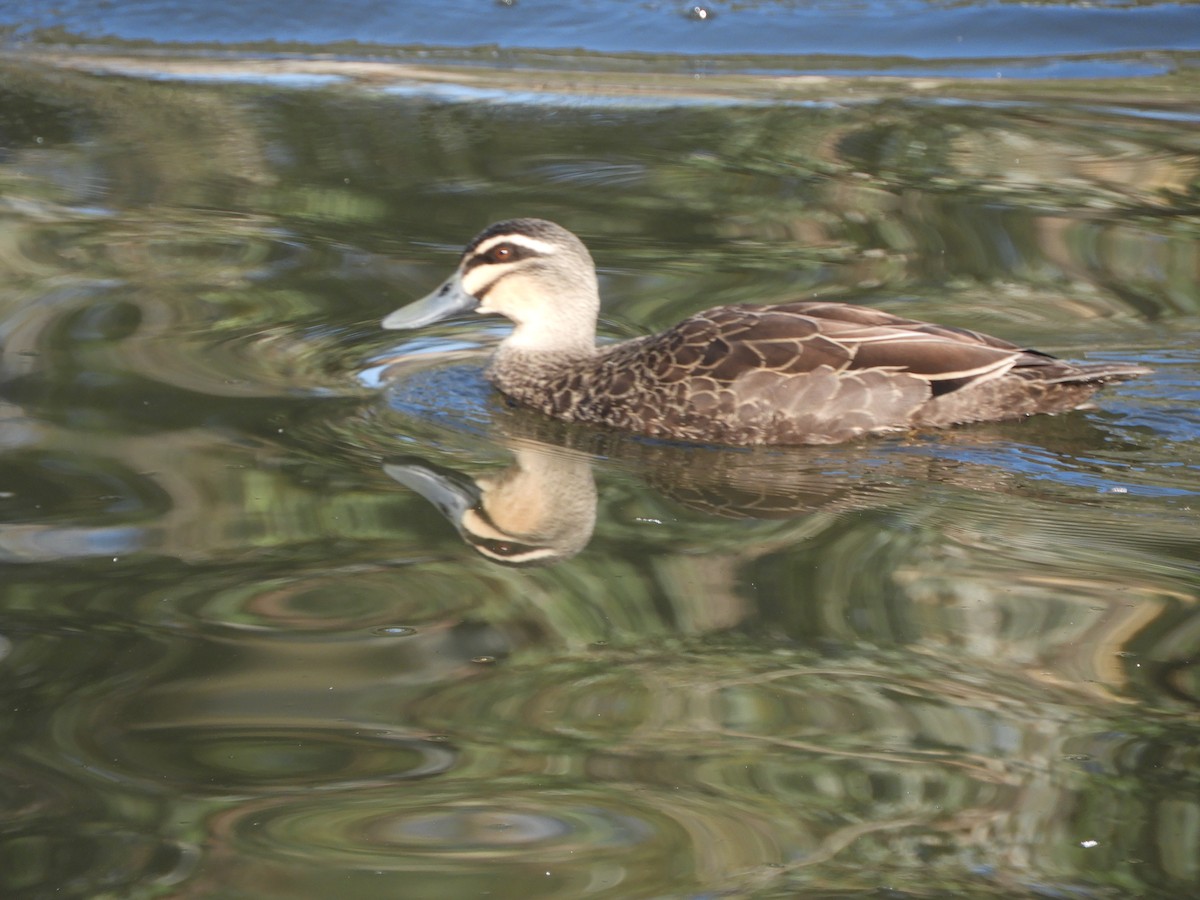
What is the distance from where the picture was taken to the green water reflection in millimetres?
4473

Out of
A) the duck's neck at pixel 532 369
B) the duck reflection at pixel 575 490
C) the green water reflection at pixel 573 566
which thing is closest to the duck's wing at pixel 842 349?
the green water reflection at pixel 573 566

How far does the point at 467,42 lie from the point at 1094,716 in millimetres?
11171

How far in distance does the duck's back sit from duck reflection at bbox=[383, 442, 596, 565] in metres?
0.62

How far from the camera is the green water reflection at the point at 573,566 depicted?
4.47m

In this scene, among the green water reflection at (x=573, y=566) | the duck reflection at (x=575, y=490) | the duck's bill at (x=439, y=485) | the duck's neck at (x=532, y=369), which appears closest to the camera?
the green water reflection at (x=573, y=566)

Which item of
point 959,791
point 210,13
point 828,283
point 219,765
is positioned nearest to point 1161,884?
point 959,791

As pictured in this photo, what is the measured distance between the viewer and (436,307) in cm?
877

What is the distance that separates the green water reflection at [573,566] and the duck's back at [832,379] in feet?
0.47

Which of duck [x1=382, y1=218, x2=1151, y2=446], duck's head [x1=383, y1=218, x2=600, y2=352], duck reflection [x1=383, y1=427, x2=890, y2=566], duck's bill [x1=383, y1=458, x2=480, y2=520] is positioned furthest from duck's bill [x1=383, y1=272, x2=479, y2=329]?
duck's bill [x1=383, y1=458, x2=480, y2=520]

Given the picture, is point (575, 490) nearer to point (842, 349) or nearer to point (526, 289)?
point (842, 349)

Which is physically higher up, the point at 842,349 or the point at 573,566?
the point at 842,349

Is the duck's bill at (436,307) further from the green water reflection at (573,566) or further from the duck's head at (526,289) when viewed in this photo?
the green water reflection at (573,566)

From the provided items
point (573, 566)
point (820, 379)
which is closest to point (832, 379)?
point (820, 379)

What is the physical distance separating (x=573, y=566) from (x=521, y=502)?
0.87 metres
